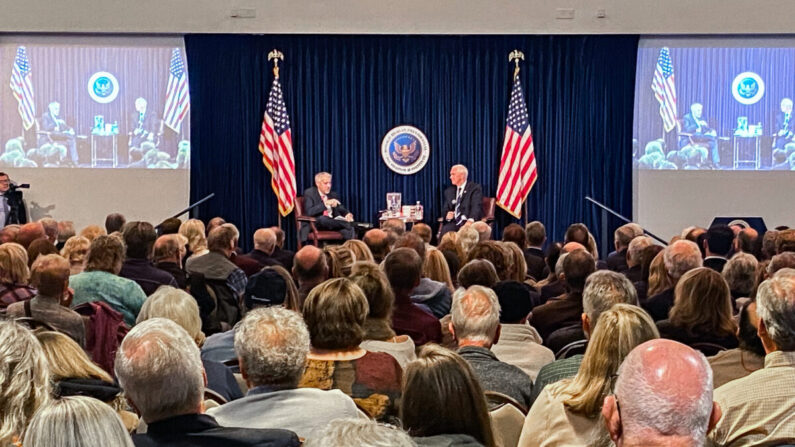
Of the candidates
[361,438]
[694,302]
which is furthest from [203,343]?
[361,438]

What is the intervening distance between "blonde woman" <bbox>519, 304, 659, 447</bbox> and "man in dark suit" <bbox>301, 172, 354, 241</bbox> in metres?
9.00

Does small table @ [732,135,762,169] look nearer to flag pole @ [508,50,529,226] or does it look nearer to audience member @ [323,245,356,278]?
flag pole @ [508,50,529,226]

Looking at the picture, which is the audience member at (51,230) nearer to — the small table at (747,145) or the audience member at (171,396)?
the audience member at (171,396)

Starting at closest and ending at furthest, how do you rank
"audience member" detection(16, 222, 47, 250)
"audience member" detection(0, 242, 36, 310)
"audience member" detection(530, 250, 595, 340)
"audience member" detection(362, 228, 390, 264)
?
"audience member" detection(530, 250, 595, 340) < "audience member" detection(0, 242, 36, 310) < "audience member" detection(16, 222, 47, 250) < "audience member" detection(362, 228, 390, 264)

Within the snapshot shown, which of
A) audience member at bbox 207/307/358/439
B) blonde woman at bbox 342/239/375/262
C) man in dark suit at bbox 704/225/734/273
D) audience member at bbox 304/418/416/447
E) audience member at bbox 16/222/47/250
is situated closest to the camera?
audience member at bbox 304/418/416/447

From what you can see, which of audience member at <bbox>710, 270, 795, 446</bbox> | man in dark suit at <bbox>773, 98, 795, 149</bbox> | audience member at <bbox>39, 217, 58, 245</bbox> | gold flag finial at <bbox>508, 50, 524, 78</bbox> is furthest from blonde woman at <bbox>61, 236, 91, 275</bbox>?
man in dark suit at <bbox>773, 98, 795, 149</bbox>

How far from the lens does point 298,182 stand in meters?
13.2

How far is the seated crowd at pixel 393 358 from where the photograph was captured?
1953 mm

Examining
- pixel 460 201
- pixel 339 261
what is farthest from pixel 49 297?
pixel 460 201

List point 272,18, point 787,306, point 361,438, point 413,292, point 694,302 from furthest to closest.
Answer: point 272,18, point 413,292, point 694,302, point 787,306, point 361,438

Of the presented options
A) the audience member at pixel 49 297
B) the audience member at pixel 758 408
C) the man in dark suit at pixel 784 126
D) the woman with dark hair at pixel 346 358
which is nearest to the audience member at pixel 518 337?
the woman with dark hair at pixel 346 358

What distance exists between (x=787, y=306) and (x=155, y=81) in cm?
1087

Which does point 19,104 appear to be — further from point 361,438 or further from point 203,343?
point 361,438

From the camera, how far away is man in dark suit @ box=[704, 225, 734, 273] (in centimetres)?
702
